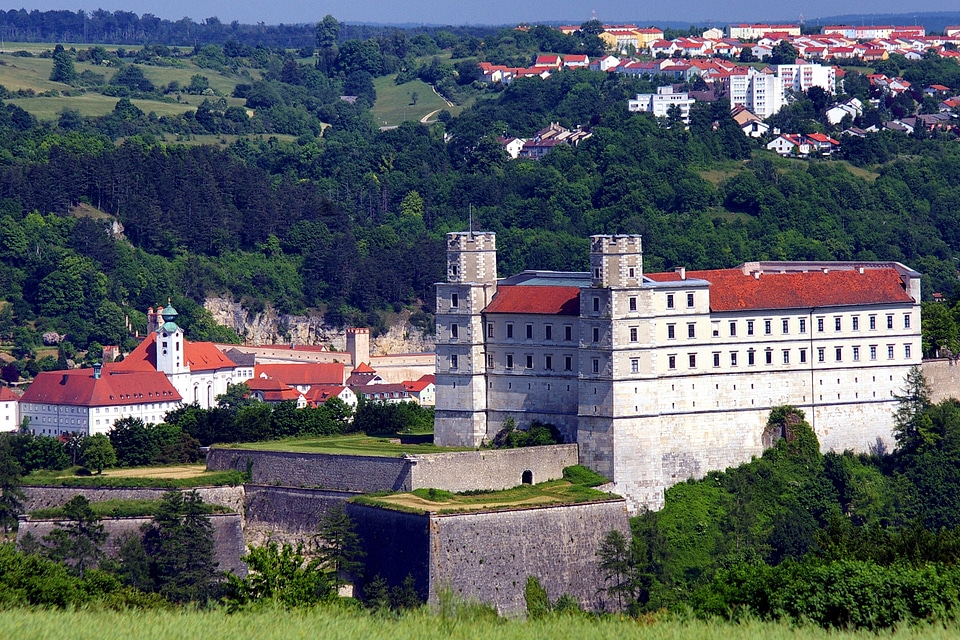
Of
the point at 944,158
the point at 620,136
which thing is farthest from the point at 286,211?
the point at 944,158

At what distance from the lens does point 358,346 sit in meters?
119

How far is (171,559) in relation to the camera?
70.9 m

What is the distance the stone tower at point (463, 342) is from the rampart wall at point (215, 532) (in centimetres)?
782

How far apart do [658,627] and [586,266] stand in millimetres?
81879

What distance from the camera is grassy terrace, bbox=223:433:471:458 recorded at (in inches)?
2896

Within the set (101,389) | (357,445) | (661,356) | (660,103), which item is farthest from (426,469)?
(660,103)

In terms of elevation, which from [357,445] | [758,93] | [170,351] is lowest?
[357,445]

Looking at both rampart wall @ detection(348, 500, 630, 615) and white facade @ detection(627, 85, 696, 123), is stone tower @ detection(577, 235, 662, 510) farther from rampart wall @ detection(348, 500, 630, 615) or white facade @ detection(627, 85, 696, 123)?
white facade @ detection(627, 85, 696, 123)

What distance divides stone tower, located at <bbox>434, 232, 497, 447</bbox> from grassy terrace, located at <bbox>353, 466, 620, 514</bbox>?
183 inches

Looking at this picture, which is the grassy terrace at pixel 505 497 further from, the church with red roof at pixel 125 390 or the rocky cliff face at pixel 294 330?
the rocky cliff face at pixel 294 330

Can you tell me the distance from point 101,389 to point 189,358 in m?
12.3

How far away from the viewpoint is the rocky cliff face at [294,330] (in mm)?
132125

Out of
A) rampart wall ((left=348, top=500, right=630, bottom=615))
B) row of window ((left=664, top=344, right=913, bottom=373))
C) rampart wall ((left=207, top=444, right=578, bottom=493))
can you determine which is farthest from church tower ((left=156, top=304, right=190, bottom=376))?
row of window ((left=664, top=344, right=913, bottom=373))

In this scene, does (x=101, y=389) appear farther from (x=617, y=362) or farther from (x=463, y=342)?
(x=617, y=362)
